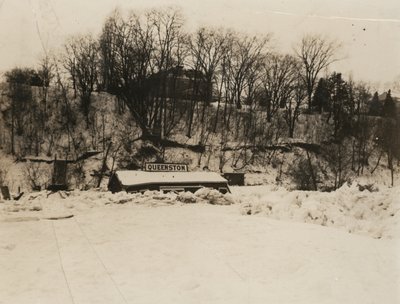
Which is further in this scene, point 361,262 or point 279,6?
point 279,6

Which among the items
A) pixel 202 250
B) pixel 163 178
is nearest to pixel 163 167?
pixel 163 178

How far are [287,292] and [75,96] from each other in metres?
36.8

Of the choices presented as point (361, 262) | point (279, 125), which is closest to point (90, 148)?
point (279, 125)

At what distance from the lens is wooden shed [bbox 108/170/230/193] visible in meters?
16.5

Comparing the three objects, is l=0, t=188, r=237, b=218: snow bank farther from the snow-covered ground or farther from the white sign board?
the white sign board

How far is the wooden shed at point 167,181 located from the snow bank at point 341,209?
13.3 ft

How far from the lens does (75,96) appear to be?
41.4 meters

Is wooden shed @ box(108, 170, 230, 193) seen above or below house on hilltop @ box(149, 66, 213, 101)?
below

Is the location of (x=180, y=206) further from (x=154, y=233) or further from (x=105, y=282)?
(x=105, y=282)

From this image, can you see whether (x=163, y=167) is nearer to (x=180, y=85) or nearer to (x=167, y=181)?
(x=167, y=181)

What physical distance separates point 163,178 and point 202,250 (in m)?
8.16

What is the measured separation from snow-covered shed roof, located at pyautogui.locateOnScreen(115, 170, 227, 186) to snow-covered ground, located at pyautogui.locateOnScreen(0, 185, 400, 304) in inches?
154

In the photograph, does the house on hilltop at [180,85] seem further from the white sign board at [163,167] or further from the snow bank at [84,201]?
the snow bank at [84,201]

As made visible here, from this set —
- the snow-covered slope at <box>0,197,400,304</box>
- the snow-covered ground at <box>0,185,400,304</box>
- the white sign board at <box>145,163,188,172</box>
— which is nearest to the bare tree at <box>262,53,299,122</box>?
the white sign board at <box>145,163,188,172</box>
